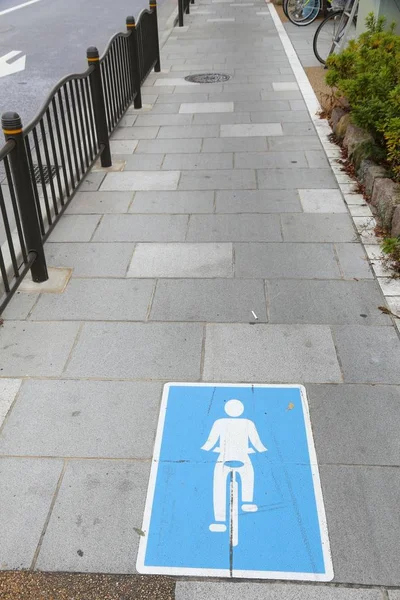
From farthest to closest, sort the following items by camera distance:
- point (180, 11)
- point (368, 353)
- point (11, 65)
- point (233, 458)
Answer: point (180, 11)
point (11, 65)
point (368, 353)
point (233, 458)

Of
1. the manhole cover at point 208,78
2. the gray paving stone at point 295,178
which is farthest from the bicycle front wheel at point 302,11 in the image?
the gray paving stone at point 295,178

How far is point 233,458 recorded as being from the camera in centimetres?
307

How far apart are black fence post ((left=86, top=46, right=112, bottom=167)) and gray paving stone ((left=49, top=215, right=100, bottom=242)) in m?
1.39

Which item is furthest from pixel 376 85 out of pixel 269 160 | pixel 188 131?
pixel 188 131

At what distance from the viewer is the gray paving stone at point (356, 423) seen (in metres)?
3.11

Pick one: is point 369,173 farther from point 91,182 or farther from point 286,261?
point 91,182

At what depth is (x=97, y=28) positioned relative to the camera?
643 inches

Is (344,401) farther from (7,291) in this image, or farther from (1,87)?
(1,87)

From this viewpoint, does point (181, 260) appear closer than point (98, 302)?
No

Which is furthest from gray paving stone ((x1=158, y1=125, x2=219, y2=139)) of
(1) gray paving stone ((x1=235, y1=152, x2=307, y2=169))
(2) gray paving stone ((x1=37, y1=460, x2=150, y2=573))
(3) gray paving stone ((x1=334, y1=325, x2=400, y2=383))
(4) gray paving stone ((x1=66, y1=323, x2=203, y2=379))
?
(2) gray paving stone ((x1=37, y1=460, x2=150, y2=573))

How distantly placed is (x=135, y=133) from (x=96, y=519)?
6.40m

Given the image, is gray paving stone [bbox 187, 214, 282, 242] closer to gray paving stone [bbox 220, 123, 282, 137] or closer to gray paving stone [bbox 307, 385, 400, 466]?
gray paving stone [bbox 307, 385, 400, 466]

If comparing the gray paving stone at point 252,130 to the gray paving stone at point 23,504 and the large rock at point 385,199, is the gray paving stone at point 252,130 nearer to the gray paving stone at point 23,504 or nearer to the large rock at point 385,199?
the large rock at point 385,199

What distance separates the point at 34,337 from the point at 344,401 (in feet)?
7.10
